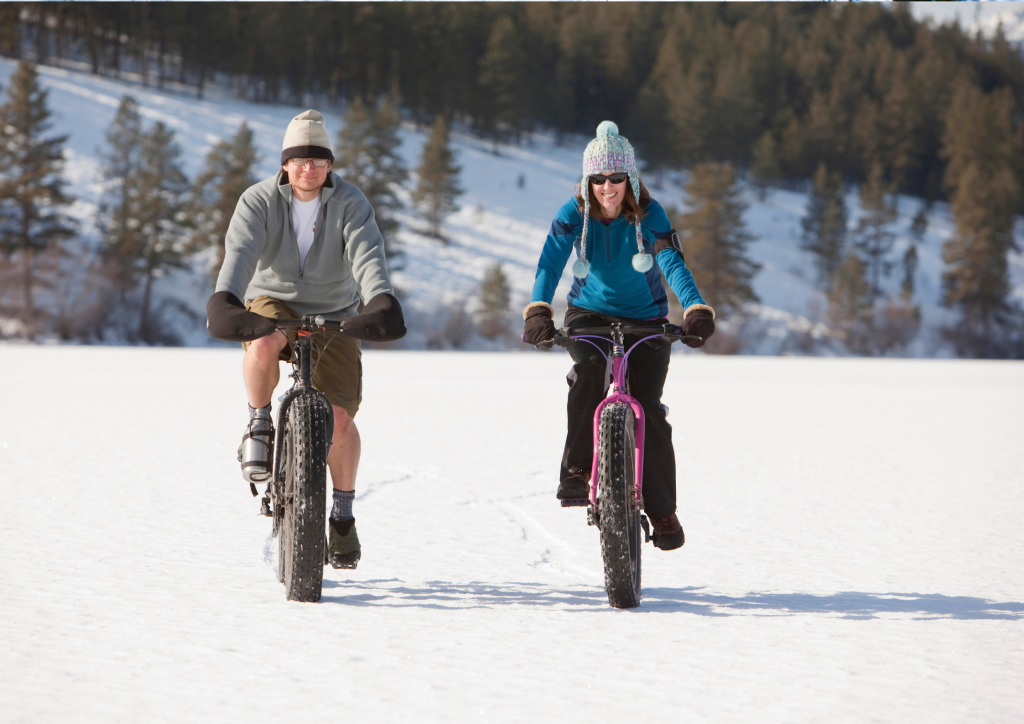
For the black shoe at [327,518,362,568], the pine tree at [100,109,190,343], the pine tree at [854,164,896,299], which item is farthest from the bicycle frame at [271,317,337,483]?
the pine tree at [854,164,896,299]

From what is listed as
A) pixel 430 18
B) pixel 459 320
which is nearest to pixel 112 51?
pixel 430 18

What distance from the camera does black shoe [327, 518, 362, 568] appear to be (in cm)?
432

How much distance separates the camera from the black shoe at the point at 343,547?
4.32 m

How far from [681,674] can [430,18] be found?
9616cm

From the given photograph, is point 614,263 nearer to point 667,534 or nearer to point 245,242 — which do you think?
point 667,534

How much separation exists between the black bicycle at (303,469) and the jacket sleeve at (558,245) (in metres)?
0.90

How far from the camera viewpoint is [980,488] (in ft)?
25.6

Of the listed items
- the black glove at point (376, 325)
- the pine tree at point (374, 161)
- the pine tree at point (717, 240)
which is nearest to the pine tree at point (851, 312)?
the pine tree at point (717, 240)

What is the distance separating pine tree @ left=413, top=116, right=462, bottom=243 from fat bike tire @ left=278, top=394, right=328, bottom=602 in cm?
5935

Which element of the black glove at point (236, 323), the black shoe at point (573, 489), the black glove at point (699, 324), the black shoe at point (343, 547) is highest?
the black glove at point (699, 324)

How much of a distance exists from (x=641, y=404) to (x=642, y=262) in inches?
23.0

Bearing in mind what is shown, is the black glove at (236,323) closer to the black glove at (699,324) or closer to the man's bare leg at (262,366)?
the man's bare leg at (262,366)

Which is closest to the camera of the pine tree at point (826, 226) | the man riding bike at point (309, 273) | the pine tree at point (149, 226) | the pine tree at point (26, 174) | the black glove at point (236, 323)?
the black glove at point (236, 323)

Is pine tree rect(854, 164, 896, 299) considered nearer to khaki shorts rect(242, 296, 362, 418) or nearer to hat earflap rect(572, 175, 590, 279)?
hat earflap rect(572, 175, 590, 279)
